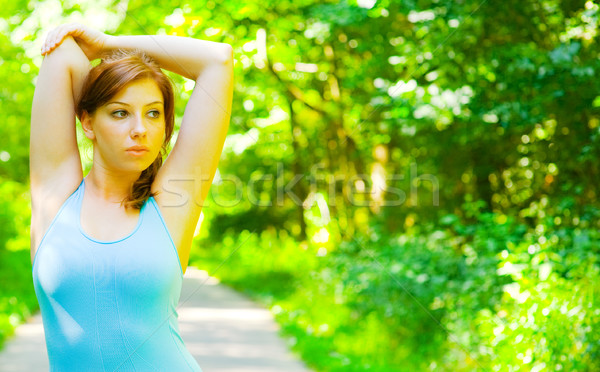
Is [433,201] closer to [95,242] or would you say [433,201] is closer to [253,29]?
[253,29]

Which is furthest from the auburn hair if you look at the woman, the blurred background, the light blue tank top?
the blurred background

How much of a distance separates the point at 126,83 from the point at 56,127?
0.21 m

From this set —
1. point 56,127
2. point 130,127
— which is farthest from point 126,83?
point 56,127

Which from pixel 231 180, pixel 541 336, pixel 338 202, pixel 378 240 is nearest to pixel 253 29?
pixel 378 240

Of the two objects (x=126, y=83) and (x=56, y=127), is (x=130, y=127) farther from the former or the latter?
(x=56, y=127)

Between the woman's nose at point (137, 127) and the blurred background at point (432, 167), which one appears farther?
the blurred background at point (432, 167)

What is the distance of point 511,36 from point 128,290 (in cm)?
662

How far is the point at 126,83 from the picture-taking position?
1501 mm

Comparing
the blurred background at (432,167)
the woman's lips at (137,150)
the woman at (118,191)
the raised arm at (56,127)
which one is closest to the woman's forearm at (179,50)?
the woman at (118,191)

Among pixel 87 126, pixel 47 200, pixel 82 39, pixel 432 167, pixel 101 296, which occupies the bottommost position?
pixel 432 167

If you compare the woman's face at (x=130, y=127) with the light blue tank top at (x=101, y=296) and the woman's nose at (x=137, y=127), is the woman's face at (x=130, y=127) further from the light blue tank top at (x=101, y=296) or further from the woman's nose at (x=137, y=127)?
the light blue tank top at (x=101, y=296)

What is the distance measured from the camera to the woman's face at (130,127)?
1509mm

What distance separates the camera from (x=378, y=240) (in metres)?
9.35

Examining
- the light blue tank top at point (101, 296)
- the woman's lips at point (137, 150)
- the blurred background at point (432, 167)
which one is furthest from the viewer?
the blurred background at point (432, 167)
